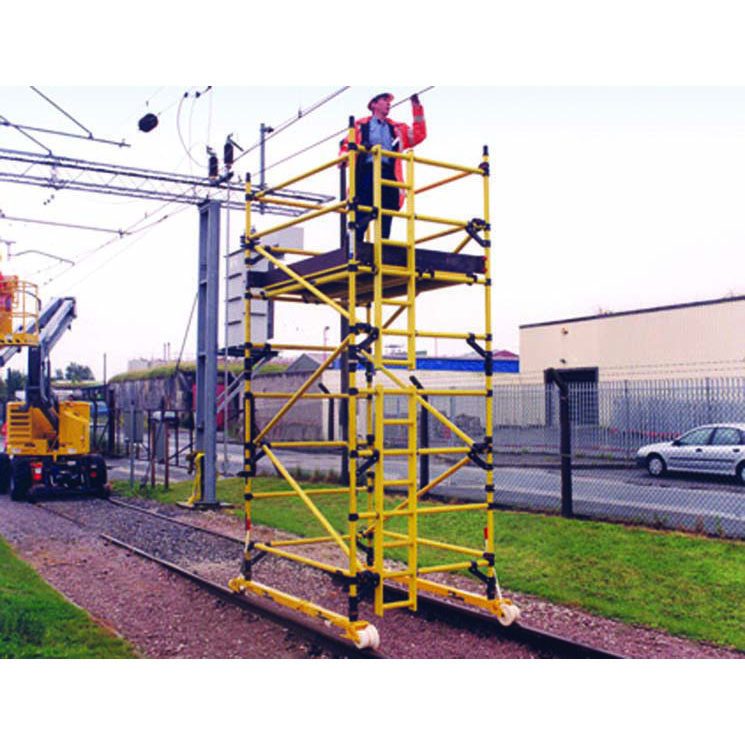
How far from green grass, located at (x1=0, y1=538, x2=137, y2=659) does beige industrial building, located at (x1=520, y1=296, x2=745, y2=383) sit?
73.8ft

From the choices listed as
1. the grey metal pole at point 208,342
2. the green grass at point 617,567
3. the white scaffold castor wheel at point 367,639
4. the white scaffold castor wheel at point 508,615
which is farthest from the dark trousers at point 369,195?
the grey metal pole at point 208,342

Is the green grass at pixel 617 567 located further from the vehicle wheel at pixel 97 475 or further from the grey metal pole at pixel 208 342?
the vehicle wheel at pixel 97 475

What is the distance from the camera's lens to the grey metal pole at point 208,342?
16531 millimetres

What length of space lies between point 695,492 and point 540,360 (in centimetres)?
2470

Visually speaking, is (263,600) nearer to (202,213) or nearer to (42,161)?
(202,213)

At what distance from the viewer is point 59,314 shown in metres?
20.3

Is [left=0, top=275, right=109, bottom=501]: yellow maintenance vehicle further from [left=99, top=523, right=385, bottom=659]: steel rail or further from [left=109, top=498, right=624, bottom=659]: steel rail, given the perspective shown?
[left=109, top=498, right=624, bottom=659]: steel rail

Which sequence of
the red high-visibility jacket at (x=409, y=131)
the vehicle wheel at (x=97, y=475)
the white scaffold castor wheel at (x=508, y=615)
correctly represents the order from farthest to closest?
1. the vehicle wheel at (x=97, y=475)
2. the red high-visibility jacket at (x=409, y=131)
3. the white scaffold castor wheel at (x=508, y=615)

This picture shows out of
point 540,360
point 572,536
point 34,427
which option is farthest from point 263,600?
point 540,360

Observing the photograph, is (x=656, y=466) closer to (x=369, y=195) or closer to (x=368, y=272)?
(x=369, y=195)

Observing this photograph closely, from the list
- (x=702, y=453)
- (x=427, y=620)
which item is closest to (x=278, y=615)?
(x=427, y=620)

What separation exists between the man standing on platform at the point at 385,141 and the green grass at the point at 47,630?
4.31m

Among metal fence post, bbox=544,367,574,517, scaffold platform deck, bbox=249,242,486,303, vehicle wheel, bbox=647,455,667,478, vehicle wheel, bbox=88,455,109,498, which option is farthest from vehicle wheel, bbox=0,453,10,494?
vehicle wheel, bbox=647,455,667,478

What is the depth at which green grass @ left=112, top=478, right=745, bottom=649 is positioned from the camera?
24.8 feet
